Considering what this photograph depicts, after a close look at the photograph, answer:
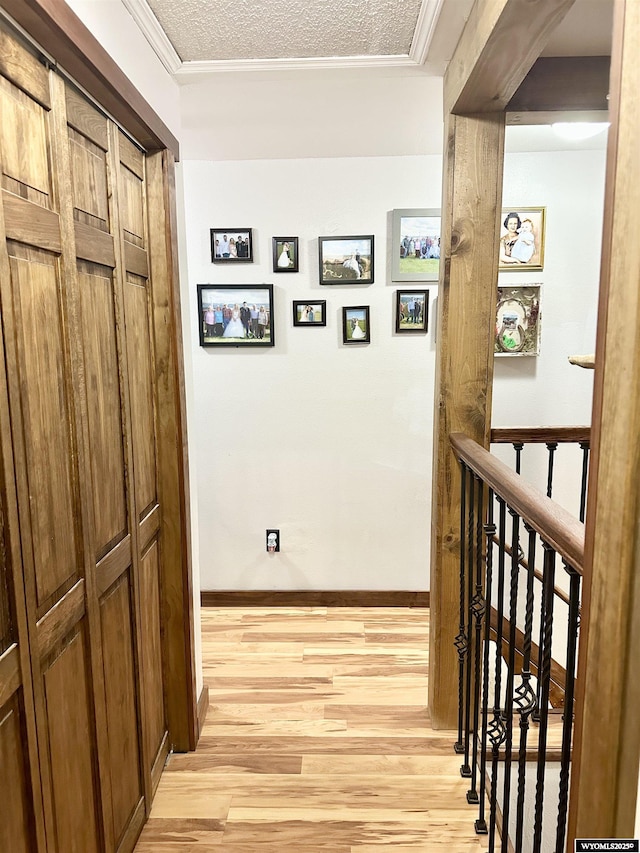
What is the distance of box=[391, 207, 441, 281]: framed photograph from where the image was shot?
304cm

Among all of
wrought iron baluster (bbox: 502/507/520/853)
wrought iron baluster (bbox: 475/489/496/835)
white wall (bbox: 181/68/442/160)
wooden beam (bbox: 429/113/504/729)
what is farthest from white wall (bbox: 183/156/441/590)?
wrought iron baluster (bbox: 502/507/520/853)

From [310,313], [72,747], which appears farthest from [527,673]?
[310,313]

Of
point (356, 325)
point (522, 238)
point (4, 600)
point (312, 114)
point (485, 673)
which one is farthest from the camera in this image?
point (356, 325)

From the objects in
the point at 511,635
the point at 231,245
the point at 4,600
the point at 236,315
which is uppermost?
the point at 231,245

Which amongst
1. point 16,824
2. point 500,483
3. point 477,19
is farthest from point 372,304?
point 16,824

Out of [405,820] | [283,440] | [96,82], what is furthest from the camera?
[283,440]

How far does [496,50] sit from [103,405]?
4.46 ft

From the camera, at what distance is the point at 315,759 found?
6.98 feet

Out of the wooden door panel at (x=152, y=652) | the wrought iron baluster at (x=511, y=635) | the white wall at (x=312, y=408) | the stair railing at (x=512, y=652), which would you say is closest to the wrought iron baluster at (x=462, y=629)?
the stair railing at (x=512, y=652)

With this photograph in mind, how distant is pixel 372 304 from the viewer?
312 centimetres

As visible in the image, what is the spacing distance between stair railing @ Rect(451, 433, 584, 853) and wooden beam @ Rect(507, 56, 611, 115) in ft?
3.81

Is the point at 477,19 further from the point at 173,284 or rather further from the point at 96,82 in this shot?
the point at 173,284

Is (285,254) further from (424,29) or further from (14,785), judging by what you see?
(14,785)

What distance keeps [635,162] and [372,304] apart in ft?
7.88
